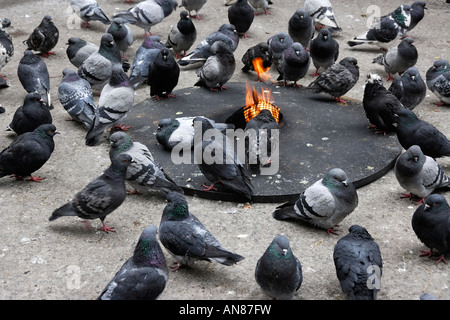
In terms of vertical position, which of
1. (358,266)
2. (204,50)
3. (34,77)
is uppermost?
(358,266)

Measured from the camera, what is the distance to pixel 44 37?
37.3ft

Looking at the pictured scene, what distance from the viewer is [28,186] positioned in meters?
7.35

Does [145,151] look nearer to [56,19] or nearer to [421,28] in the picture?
[56,19]

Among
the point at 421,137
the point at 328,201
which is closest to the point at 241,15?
the point at 421,137

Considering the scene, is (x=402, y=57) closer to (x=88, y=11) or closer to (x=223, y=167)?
(x=223, y=167)

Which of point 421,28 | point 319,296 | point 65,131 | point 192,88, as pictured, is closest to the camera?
point 319,296

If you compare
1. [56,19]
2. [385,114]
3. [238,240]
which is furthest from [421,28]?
[238,240]

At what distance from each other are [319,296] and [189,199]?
7.20ft

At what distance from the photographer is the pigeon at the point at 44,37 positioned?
37.3ft

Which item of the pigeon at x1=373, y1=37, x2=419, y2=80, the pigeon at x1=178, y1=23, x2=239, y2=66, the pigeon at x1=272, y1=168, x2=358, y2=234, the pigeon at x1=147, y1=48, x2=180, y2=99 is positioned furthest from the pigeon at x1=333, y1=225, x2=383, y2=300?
the pigeon at x1=178, y1=23, x2=239, y2=66

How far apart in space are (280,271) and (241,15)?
8.63 m

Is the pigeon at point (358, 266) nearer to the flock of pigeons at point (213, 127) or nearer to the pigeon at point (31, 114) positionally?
the flock of pigeons at point (213, 127)

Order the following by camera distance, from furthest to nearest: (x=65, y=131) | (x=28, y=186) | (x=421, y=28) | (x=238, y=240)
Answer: (x=421, y=28) < (x=65, y=131) < (x=28, y=186) < (x=238, y=240)

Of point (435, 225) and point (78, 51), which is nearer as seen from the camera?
point (435, 225)
